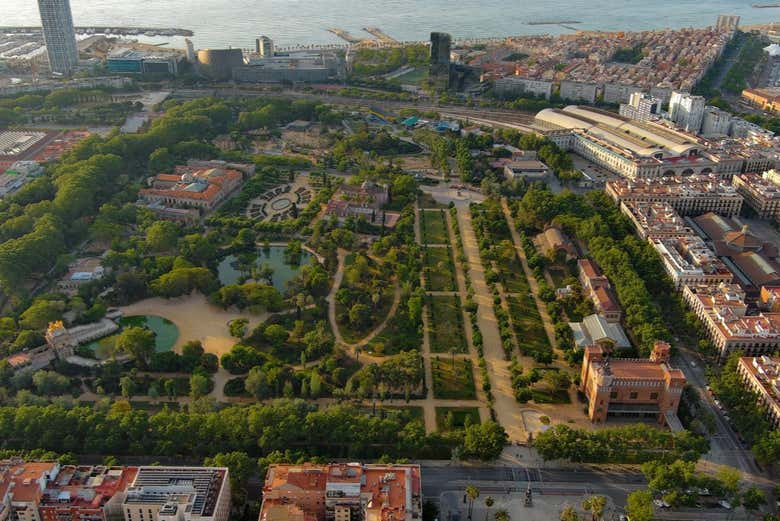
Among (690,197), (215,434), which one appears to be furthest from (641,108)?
(215,434)

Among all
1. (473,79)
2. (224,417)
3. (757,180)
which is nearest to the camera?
(224,417)

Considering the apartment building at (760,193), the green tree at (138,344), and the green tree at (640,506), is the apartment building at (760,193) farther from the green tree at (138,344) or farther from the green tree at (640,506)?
the green tree at (138,344)

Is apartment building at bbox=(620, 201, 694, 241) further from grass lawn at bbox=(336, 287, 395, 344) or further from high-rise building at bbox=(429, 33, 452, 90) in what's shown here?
high-rise building at bbox=(429, 33, 452, 90)

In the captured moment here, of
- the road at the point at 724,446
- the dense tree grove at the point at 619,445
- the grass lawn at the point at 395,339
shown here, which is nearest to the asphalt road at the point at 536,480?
the dense tree grove at the point at 619,445

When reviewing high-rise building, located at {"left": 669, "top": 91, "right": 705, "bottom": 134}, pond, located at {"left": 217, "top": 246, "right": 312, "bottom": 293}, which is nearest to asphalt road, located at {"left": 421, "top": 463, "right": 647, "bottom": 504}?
pond, located at {"left": 217, "top": 246, "right": 312, "bottom": 293}

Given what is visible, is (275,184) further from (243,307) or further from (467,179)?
(243,307)

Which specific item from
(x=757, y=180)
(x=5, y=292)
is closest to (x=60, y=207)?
(x=5, y=292)

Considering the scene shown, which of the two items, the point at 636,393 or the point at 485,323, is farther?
the point at 485,323
